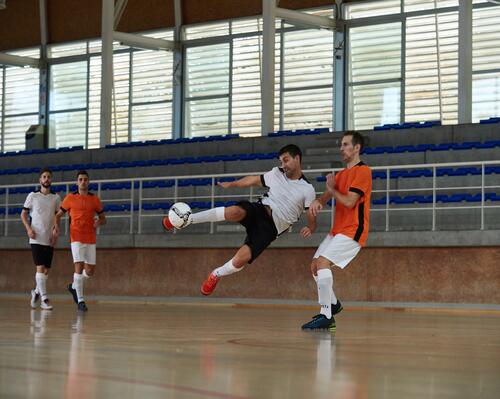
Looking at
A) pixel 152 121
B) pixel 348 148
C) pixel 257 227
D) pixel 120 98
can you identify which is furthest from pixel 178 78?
pixel 348 148

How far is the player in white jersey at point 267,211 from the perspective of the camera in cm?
1054

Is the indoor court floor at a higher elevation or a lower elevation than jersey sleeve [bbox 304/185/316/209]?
lower

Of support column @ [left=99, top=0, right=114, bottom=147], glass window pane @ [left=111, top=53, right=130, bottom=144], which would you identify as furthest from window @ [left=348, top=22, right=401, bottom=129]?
glass window pane @ [left=111, top=53, right=130, bottom=144]

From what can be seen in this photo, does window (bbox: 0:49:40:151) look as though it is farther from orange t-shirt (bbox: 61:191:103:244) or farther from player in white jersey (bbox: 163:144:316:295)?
player in white jersey (bbox: 163:144:316:295)

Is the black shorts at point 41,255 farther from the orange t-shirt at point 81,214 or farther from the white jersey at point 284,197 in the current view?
the white jersey at point 284,197

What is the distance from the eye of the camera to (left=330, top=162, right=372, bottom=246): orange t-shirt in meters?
9.54

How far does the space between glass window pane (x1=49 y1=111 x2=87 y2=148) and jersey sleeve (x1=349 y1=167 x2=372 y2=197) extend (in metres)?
26.8

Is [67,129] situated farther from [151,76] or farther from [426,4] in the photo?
[426,4]

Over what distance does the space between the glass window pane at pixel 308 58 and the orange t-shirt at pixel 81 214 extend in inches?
663

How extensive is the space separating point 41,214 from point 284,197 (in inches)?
225

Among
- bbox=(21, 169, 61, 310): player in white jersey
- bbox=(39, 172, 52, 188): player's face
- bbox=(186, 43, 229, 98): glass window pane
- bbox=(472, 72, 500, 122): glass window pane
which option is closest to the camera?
bbox=(39, 172, 52, 188): player's face

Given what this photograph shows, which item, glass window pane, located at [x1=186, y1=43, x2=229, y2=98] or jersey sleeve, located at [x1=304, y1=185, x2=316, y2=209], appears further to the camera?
glass window pane, located at [x1=186, y1=43, x2=229, y2=98]

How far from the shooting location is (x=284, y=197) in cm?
1077

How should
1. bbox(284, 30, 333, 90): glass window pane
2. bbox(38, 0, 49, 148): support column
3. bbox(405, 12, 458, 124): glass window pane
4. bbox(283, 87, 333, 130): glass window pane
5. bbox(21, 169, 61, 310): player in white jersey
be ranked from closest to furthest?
bbox(21, 169, 61, 310): player in white jersey
bbox(405, 12, 458, 124): glass window pane
bbox(283, 87, 333, 130): glass window pane
bbox(284, 30, 333, 90): glass window pane
bbox(38, 0, 49, 148): support column
